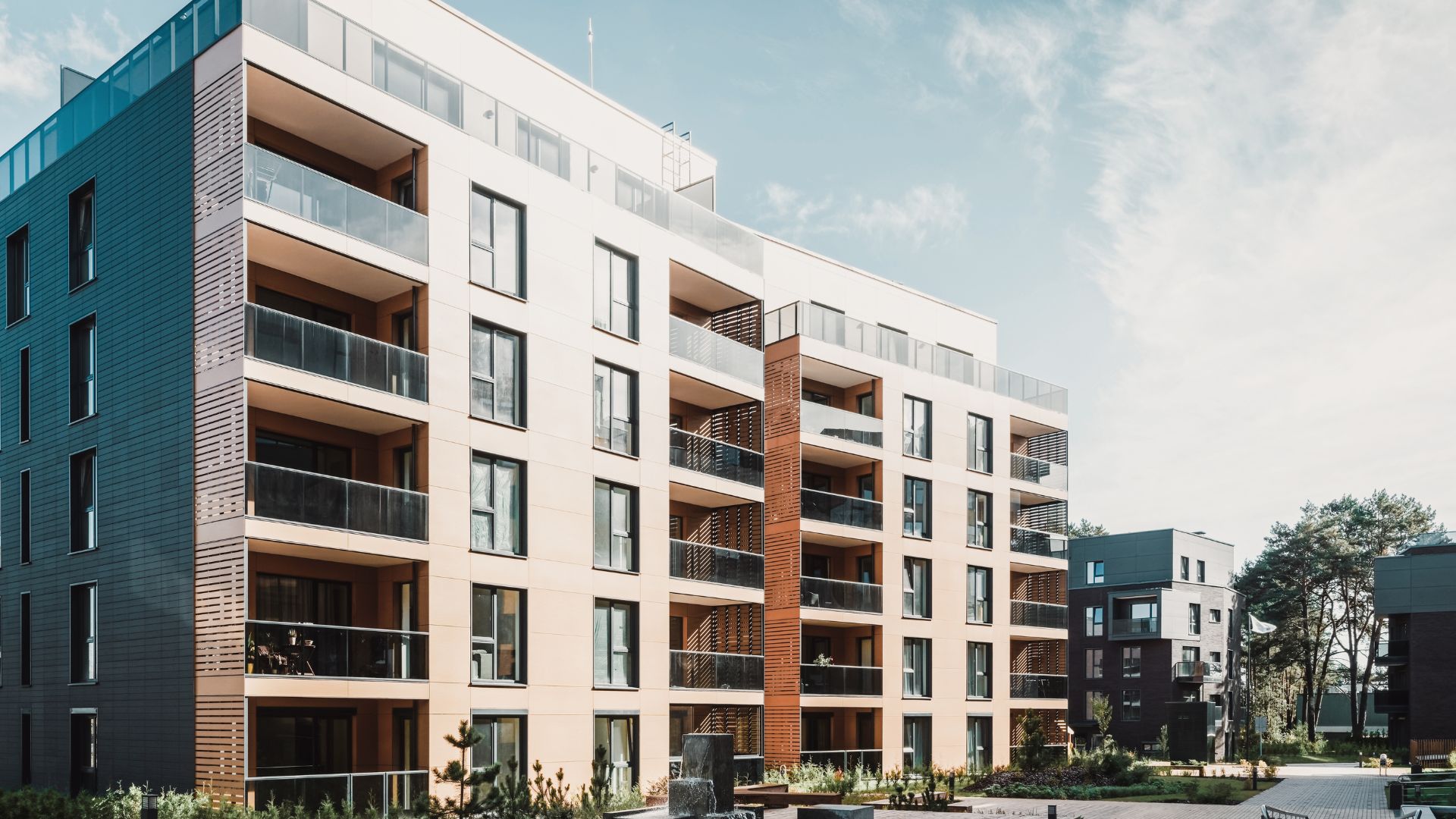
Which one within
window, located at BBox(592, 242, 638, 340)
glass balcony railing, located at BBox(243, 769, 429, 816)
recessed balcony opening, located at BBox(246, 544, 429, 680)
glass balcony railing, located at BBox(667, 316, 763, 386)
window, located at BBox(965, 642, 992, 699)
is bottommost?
window, located at BBox(965, 642, 992, 699)

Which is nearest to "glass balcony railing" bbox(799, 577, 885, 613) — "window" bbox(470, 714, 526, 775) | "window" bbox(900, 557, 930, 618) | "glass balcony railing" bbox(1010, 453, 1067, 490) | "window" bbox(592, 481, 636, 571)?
"window" bbox(900, 557, 930, 618)

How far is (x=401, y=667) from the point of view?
23453 mm

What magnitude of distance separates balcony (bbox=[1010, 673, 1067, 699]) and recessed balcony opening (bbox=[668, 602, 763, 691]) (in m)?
15.4

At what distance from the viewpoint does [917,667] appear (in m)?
41.0

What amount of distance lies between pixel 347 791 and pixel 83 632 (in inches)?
312

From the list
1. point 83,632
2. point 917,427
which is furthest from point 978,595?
point 83,632

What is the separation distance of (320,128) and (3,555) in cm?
1306

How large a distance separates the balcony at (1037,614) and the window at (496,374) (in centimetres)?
2519

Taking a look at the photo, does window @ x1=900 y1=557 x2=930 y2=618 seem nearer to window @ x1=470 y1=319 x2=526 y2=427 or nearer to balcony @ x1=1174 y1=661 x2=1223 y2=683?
window @ x1=470 y1=319 x2=526 y2=427

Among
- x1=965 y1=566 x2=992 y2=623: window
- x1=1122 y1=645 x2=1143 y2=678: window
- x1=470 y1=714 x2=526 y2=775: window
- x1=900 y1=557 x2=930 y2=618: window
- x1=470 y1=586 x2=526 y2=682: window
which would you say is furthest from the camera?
x1=1122 y1=645 x2=1143 y2=678: window

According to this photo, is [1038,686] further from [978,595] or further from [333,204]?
[333,204]

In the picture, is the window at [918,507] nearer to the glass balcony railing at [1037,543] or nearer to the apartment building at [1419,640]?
the glass balcony railing at [1037,543]

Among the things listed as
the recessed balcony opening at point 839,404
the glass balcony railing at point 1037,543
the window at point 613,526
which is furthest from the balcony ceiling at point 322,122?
the glass balcony railing at point 1037,543

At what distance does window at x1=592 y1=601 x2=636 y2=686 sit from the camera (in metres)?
28.5
